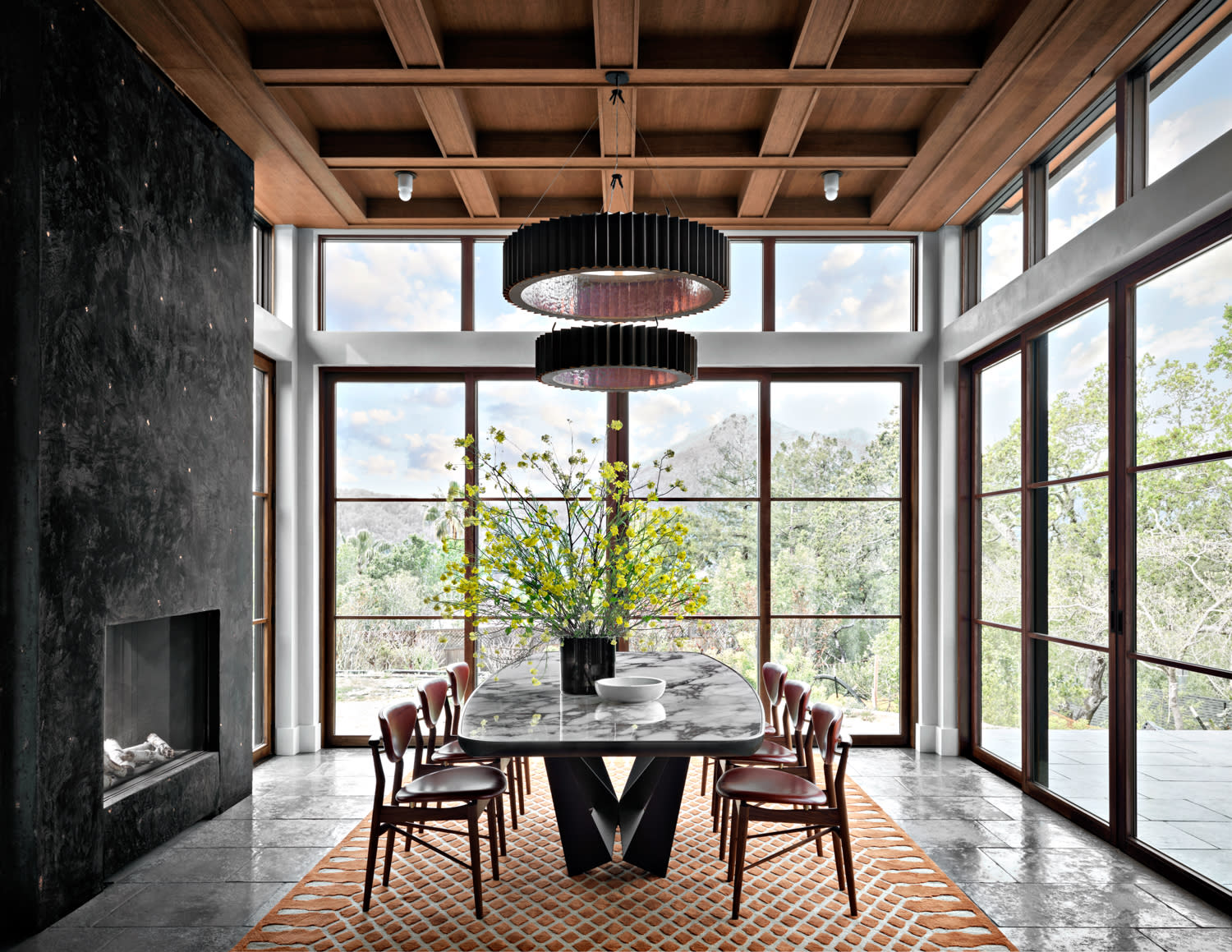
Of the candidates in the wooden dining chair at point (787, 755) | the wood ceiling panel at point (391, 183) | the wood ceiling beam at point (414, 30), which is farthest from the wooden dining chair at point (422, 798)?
the wood ceiling panel at point (391, 183)

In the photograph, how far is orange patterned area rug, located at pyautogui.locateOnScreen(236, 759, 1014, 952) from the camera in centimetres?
315

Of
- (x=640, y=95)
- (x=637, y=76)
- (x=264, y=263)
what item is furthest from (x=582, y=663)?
(x=264, y=263)

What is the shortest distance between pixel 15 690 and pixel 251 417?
2137 mm

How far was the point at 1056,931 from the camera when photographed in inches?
127

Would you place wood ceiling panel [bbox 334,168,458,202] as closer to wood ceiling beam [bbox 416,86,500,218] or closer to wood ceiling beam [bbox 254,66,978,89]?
wood ceiling beam [bbox 416,86,500,218]

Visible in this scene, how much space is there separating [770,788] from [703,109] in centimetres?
335

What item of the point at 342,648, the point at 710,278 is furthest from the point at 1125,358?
the point at 342,648

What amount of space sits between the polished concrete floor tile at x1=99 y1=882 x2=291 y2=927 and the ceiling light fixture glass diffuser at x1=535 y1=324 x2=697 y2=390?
236 cm

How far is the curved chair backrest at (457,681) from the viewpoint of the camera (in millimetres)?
4570

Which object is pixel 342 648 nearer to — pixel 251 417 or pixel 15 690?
pixel 251 417

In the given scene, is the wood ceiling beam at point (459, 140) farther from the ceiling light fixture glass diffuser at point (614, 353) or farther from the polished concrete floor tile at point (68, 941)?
the polished concrete floor tile at point (68, 941)

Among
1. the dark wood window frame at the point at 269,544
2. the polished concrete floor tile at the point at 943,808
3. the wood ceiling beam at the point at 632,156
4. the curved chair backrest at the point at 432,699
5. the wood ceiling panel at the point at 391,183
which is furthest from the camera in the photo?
the dark wood window frame at the point at 269,544

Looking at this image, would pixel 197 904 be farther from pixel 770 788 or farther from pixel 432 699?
pixel 770 788

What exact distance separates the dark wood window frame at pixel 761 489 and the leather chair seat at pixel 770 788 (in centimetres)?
250
